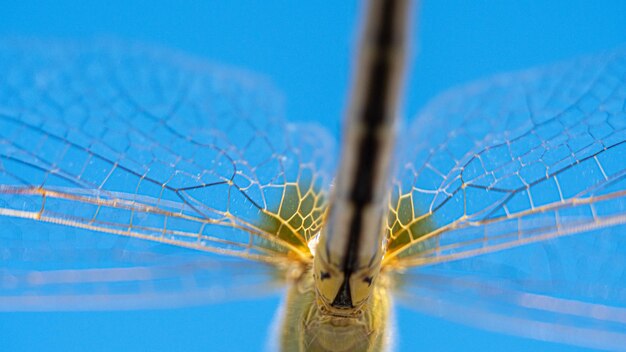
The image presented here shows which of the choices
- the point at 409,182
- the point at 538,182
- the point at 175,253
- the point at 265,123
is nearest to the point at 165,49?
the point at 265,123

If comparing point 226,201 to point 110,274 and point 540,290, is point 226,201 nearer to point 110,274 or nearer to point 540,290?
point 110,274

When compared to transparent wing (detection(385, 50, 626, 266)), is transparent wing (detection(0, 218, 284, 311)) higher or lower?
lower

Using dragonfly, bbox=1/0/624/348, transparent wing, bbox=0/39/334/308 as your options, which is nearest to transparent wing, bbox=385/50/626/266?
dragonfly, bbox=1/0/624/348

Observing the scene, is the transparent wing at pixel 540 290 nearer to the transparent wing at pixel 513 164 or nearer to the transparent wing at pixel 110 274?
the transparent wing at pixel 513 164

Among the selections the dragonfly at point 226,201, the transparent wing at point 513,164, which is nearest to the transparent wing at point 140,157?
the dragonfly at point 226,201

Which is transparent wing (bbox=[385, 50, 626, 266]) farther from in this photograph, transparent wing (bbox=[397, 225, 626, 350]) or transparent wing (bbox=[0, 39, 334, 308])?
transparent wing (bbox=[0, 39, 334, 308])

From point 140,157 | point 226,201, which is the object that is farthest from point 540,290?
point 140,157

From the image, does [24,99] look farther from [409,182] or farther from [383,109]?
[383,109]
